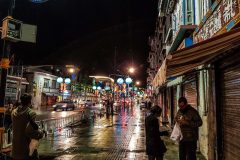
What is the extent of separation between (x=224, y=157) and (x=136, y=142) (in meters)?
6.05

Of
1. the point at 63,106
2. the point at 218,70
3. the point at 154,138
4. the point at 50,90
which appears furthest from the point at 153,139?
the point at 50,90

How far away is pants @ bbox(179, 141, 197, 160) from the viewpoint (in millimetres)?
6340

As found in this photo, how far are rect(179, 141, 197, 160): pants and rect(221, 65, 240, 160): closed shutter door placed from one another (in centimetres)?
94

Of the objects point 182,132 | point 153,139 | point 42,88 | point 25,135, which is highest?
point 42,88

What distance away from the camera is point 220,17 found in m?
6.78

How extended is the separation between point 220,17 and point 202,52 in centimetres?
201

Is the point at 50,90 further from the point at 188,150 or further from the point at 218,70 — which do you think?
the point at 188,150

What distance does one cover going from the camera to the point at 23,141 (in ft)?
15.9

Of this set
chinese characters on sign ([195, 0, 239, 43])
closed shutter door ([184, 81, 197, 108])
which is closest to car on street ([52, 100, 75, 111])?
closed shutter door ([184, 81, 197, 108])

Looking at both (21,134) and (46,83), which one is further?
(46,83)

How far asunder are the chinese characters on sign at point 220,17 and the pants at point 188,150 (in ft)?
10.4

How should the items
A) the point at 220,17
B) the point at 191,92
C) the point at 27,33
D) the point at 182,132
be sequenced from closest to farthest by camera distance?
the point at 182,132
the point at 220,17
the point at 27,33
the point at 191,92

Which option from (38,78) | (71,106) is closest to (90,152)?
(71,106)

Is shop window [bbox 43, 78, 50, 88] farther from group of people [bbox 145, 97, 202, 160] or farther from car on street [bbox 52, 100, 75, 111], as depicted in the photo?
group of people [bbox 145, 97, 202, 160]
